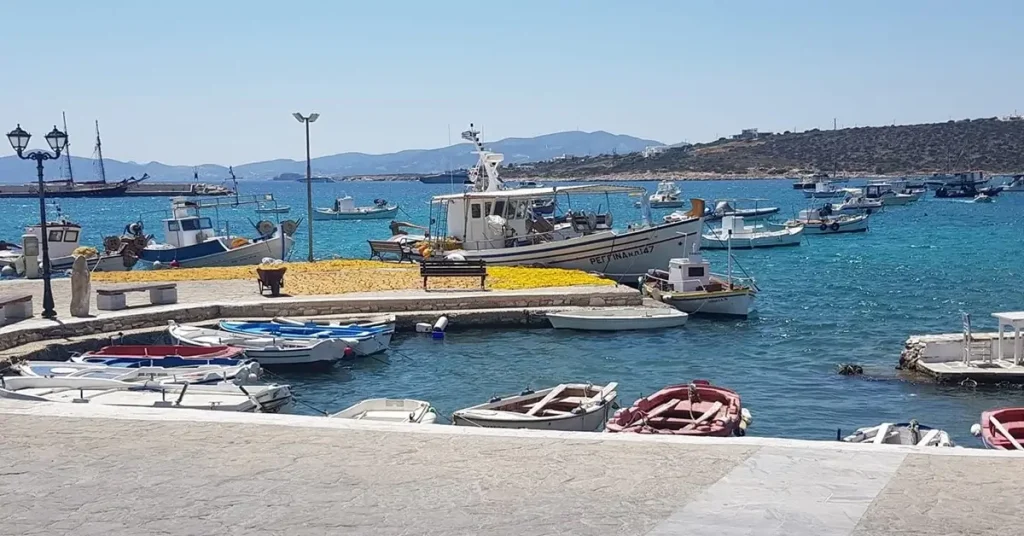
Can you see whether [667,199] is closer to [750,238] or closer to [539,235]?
[750,238]

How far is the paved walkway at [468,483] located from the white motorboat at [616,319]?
1341 centimetres

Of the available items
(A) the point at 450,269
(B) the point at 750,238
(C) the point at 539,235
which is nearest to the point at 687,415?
(A) the point at 450,269

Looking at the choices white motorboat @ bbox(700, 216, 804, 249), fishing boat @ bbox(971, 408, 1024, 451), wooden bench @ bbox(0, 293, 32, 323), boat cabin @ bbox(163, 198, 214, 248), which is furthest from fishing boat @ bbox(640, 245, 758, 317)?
white motorboat @ bbox(700, 216, 804, 249)

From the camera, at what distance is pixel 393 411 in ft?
→ 44.1

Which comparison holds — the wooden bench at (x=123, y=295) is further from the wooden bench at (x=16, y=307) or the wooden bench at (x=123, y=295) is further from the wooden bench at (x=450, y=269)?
the wooden bench at (x=450, y=269)

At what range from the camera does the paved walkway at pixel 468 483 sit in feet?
22.6

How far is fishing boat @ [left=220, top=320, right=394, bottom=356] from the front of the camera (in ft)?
63.0

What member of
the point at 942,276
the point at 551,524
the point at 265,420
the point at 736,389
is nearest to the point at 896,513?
the point at 551,524

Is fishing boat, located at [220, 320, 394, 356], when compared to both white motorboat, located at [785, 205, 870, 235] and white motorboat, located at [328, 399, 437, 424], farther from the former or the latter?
white motorboat, located at [785, 205, 870, 235]

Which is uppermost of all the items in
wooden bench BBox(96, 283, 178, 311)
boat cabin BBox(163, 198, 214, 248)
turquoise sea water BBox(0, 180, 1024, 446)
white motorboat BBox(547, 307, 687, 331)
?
boat cabin BBox(163, 198, 214, 248)

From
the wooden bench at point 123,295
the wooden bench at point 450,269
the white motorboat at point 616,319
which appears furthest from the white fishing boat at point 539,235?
the wooden bench at point 123,295

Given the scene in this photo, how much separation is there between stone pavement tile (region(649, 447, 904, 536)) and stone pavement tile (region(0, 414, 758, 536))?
0.20 m

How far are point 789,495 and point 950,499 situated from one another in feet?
3.50

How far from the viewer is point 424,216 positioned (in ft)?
350
